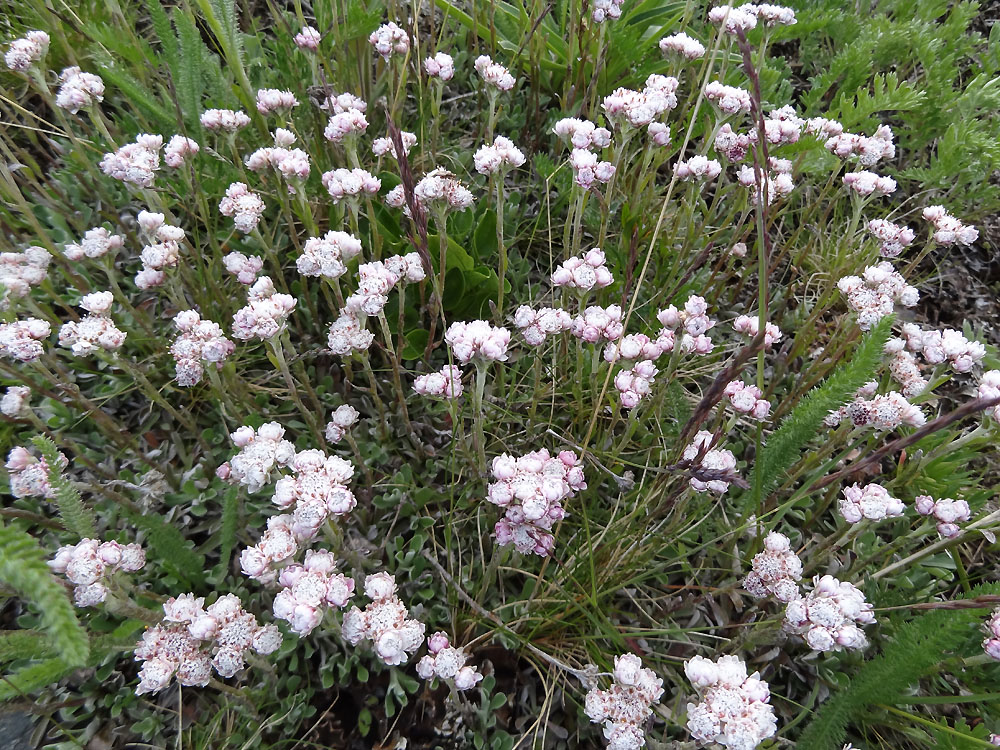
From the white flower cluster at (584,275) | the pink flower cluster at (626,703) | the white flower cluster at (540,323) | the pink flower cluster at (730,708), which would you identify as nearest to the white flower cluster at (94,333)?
the white flower cluster at (540,323)

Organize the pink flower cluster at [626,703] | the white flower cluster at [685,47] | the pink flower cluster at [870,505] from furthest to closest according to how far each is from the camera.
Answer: the white flower cluster at [685,47] < the pink flower cluster at [870,505] < the pink flower cluster at [626,703]

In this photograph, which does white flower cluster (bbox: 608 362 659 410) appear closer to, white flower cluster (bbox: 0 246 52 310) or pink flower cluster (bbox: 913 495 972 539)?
pink flower cluster (bbox: 913 495 972 539)

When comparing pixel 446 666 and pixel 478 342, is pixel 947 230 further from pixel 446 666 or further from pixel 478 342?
pixel 446 666

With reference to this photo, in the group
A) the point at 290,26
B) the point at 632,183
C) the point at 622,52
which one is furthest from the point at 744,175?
the point at 290,26

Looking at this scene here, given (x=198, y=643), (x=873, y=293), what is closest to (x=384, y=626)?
(x=198, y=643)

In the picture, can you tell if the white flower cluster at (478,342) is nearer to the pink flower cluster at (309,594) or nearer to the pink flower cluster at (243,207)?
the pink flower cluster at (309,594)

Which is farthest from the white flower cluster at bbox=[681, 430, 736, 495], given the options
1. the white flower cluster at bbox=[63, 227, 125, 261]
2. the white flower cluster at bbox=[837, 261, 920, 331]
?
the white flower cluster at bbox=[63, 227, 125, 261]
